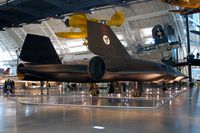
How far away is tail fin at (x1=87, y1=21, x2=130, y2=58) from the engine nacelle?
10.0 inches

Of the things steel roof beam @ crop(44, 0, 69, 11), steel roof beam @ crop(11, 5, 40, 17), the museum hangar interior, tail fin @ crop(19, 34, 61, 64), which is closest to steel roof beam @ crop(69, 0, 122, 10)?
the museum hangar interior

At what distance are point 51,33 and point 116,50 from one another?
110 ft

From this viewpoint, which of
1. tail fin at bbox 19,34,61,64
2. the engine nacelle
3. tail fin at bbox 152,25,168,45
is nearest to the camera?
the engine nacelle

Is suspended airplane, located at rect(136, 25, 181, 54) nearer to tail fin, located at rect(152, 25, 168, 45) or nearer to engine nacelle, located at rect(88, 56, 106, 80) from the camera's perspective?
tail fin, located at rect(152, 25, 168, 45)

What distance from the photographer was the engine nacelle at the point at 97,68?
23.9 ft

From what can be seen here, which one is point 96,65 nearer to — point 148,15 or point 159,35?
point 159,35

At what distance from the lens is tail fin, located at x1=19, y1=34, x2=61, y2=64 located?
29.8ft

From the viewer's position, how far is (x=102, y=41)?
24.0 ft

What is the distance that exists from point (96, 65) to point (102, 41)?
687 mm

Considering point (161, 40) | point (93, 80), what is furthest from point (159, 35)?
point (93, 80)

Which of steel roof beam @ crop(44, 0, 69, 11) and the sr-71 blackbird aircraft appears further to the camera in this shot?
steel roof beam @ crop(44, 0, 69, 11)

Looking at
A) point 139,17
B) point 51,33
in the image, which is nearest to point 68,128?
point 139,17

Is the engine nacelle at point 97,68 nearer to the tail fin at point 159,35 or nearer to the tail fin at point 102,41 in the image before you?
the tail fin at point 102,41

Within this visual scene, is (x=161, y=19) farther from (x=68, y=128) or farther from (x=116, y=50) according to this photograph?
(x=68, y=128)
